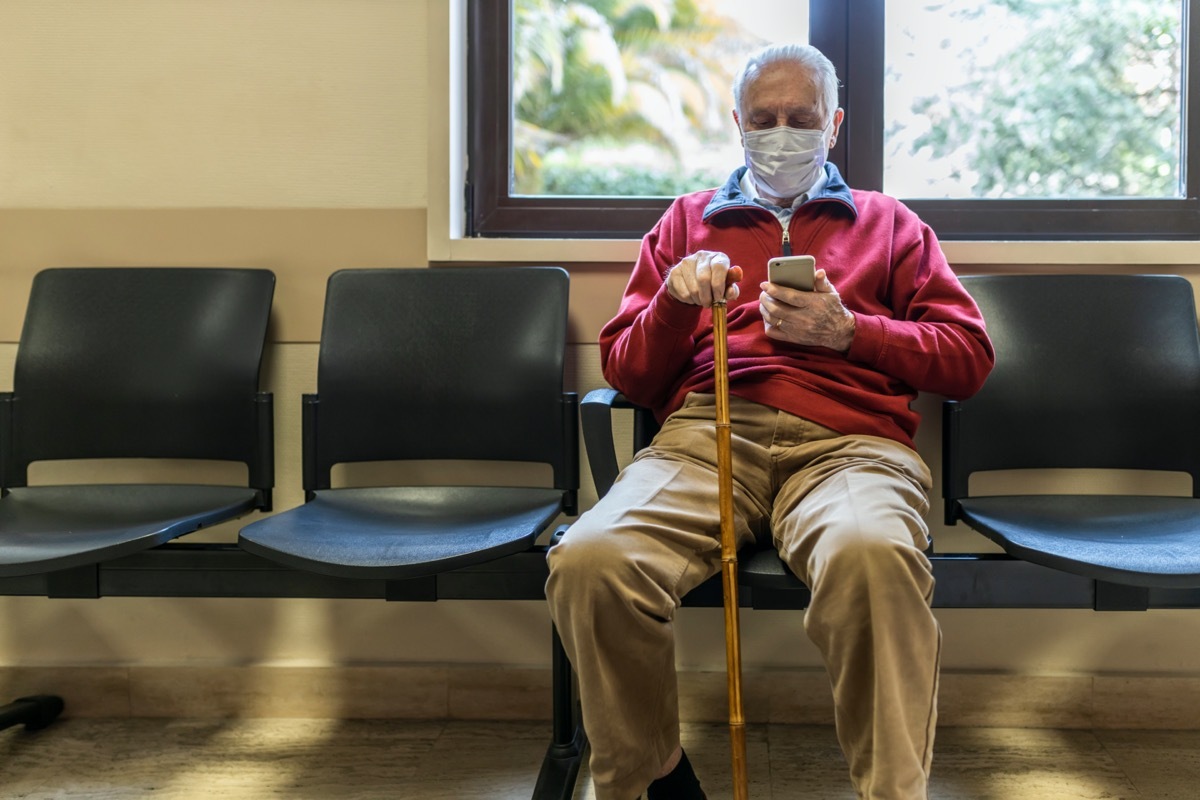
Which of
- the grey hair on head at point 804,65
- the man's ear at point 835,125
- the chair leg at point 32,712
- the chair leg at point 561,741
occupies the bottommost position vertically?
the chair leg at point 32,712

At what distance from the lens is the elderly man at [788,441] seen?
1250mm

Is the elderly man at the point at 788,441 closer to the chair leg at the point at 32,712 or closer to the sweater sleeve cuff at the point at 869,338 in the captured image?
the sweater sleeve cuff at the point at 869,338

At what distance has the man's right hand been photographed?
151cm

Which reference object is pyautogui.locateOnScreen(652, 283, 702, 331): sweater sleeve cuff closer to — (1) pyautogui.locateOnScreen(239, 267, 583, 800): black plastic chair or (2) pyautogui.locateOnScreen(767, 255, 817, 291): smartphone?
(2) pyautogui.locateOnScreen(767, 255, 817, 291): smartphone

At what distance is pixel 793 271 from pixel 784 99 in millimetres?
412

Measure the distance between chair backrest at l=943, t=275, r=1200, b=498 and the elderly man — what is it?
259mm

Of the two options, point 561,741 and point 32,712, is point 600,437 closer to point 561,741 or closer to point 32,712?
point 561,741

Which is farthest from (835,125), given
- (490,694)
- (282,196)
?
(490,694)

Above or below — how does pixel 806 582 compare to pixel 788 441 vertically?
below

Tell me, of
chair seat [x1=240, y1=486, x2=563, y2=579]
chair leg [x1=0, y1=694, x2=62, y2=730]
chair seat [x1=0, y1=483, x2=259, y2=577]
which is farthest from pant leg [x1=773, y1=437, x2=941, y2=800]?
chair leg [x1=0, y1=694, x2=62, y2=730]

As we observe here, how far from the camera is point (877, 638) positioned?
1221mm

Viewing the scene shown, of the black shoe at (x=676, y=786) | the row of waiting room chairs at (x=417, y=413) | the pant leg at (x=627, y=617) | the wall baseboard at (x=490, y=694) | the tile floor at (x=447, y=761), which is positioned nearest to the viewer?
the pant leg at (x=627, y=617)

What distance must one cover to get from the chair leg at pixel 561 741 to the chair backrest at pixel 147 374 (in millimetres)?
747

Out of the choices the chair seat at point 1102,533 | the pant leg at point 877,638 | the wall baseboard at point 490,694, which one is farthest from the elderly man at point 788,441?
the wall baseboard at point 490,694
